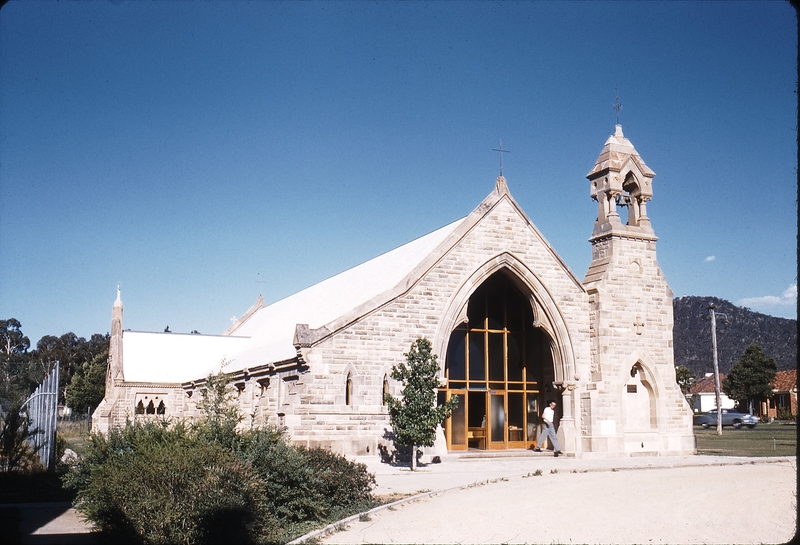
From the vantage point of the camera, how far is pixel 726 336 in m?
153

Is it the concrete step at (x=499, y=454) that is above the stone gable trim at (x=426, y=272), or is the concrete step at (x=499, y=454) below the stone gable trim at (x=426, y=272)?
below

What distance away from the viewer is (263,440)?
14.0 meters

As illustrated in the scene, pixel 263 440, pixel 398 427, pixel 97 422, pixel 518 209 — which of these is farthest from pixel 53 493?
pixel 97 422

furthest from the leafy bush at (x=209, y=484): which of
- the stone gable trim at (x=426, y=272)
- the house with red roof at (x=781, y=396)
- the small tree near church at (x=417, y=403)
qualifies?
the house with red roof at (x=781, y=396)

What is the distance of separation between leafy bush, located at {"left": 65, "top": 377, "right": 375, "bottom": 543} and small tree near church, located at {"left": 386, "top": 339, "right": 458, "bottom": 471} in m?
6.48

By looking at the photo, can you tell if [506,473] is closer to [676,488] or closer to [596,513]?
[676,488]

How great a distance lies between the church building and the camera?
23.1m

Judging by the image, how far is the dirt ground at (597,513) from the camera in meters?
11.3

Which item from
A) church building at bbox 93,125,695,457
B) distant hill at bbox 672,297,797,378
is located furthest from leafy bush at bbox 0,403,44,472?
distant hill at bbox 672,297,797,378

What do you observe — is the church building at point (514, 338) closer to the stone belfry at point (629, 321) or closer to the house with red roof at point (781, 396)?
the stone belfry at point (629, 321)

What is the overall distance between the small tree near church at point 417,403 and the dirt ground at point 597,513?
388 centimetres

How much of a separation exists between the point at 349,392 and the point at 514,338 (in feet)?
25.3

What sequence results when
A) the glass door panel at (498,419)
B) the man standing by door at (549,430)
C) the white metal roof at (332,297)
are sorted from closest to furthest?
the man standing by door at (549,430)
the white metal roof at (332,297)
the glass door panel at (498,419)

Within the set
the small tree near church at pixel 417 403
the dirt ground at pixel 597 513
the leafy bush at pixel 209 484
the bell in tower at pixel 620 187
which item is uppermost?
Answer: the bell in tower at pixel 620 187
